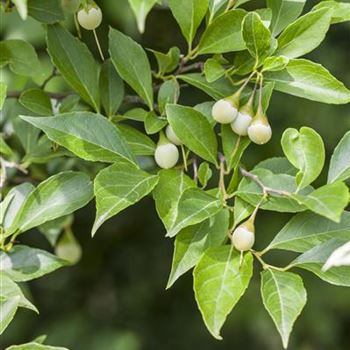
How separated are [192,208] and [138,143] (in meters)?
0.14

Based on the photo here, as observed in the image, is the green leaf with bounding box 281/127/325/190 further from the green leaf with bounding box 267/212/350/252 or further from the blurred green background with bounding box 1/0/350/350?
the blurred green background with bounding box 1/0/350/350

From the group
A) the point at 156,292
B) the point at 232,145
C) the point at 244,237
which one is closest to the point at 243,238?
the point at 244,237

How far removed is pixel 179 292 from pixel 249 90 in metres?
1.12

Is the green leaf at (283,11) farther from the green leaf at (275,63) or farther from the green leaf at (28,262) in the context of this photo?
the green leaf at (28,262)

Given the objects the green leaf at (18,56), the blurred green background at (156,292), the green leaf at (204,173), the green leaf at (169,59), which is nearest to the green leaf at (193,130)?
the green leaf at (204,173)

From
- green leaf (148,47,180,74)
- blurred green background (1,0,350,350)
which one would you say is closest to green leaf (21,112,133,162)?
green leaf (148,47,180,74)

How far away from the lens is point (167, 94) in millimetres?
833

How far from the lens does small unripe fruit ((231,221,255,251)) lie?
0.73 m

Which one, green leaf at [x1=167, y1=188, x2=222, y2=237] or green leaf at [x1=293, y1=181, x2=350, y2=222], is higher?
green leaf at [x1=293, y1=181, x2=350, y2=222]

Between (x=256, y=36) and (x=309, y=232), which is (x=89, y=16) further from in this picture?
(x=309, y=232)

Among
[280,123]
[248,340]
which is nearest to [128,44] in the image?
[280,123]

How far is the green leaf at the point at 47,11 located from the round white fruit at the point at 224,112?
19 centimetres

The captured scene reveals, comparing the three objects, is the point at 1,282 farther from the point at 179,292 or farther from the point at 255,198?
the point at 179,292

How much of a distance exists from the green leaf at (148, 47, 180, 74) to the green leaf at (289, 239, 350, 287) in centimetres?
25
